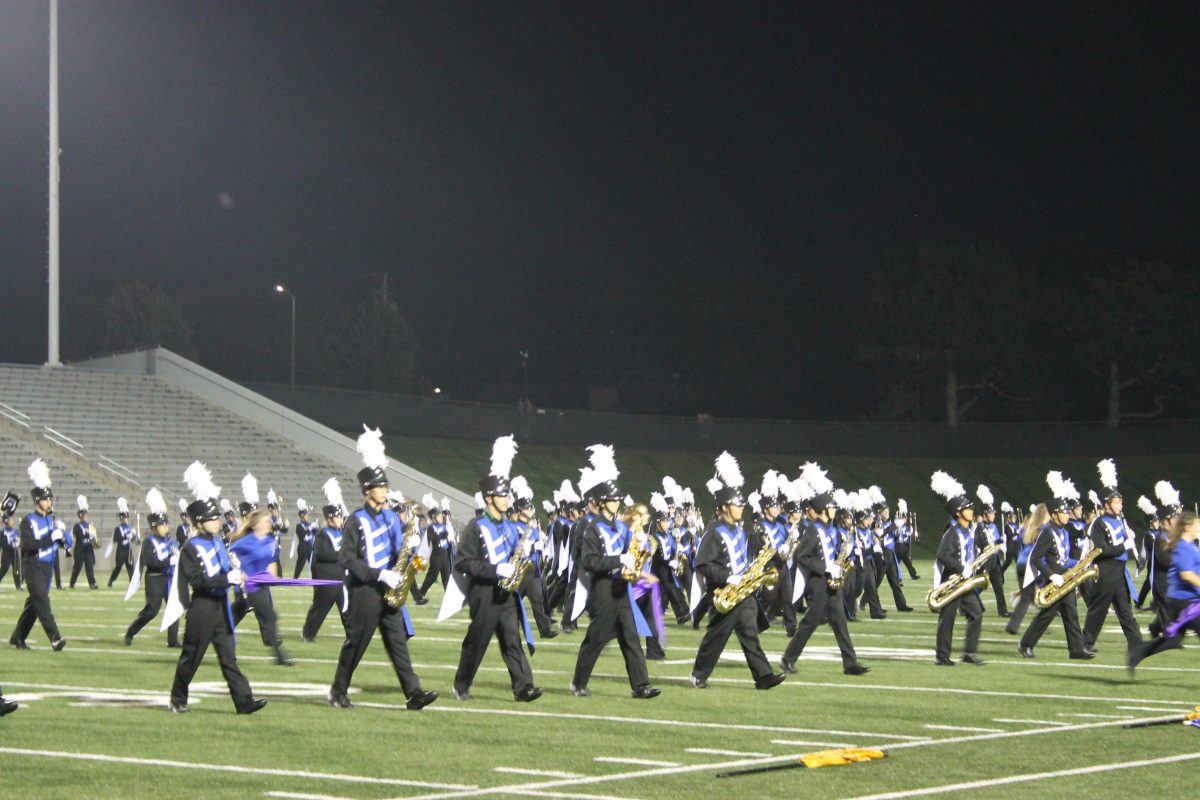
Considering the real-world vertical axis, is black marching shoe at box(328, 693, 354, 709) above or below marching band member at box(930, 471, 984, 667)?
below

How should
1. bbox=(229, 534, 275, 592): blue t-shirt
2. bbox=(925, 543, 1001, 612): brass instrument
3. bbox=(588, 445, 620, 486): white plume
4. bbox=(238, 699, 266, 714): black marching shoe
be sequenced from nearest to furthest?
bbox=(238, 699, 266, 714): black marching shoe
bbox=(588, 445, 620, 486): white plume
bbox=(925, 543, 1001, 612): brass instrument
bbox=(229, 534, 275, 592): blue t-shirt

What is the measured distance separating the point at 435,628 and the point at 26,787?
11.8 metres

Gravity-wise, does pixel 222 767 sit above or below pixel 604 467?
below

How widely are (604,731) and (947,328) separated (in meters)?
62.8

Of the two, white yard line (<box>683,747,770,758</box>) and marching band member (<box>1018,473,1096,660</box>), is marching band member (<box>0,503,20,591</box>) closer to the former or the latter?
marching band member (<box>1018,473,1096,660</box>)

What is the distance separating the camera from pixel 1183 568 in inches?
479

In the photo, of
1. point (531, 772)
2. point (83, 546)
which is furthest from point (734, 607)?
point (83, 546)

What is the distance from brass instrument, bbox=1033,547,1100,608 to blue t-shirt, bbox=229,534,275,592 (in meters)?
7.05

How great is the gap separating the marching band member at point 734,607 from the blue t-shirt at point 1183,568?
2.90 metres

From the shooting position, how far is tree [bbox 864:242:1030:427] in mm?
70750

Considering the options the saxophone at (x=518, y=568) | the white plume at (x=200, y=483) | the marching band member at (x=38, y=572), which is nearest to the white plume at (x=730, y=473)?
the saxophone at (x=518, y=568)

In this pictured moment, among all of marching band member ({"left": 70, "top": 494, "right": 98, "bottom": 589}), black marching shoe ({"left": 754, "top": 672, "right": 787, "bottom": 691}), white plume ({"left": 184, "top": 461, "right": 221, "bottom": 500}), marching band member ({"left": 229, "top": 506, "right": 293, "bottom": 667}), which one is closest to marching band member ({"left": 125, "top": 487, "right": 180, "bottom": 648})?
marching band member ({"left": 229, "top": 506, "right": 293, "bottom": 667})

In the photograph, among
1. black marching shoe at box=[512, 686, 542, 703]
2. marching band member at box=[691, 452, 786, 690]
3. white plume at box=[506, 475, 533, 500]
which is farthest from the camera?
white plume at box=[506, 475, 533, 500]

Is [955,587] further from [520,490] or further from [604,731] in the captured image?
[520,490]
